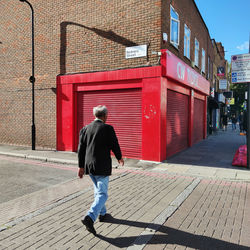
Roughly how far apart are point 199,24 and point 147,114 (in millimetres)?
9624

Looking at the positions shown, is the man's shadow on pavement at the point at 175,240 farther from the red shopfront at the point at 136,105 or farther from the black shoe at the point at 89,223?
the red shopfront at the point at 136,105

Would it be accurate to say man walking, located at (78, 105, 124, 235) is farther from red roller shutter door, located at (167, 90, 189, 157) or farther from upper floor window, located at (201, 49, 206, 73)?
upper floor window, located at (201, 49, 206, 73)

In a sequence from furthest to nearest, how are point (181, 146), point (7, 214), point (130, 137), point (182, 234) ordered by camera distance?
1. point (181, 146)
2. point (130, 137)
3. point (7, 214)
4. point (182, 234)

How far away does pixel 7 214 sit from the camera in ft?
13.2

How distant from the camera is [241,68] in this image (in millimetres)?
8008

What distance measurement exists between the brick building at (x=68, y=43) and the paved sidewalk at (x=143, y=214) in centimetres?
276

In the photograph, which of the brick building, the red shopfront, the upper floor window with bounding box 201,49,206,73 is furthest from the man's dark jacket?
the upper floor window with bounding box 201,49,206,73

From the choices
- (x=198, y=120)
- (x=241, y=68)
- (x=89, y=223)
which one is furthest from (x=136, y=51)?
(x=198, y=120)

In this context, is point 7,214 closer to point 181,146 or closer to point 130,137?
point 130,137

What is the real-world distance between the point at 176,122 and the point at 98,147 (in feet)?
24.6

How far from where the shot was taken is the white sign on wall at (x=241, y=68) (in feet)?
25.9

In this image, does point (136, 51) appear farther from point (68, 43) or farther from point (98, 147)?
point (98, 147)

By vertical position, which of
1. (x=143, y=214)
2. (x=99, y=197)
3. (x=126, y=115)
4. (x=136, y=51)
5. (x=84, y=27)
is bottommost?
(x=143, y=214)

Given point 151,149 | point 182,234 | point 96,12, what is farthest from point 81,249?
point 96,12
